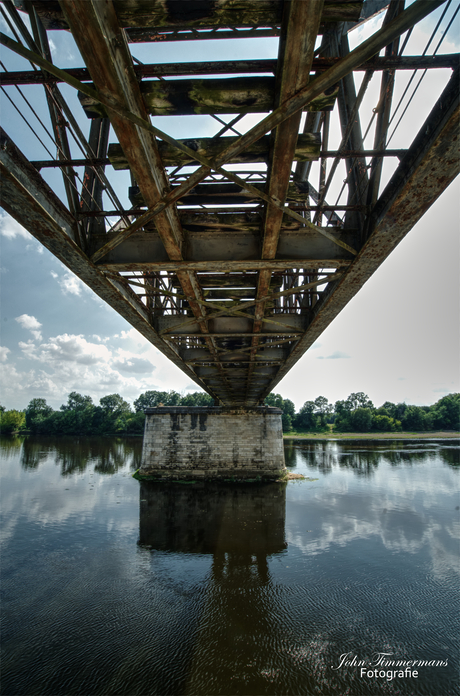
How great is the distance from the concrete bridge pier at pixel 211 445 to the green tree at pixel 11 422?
65823 mm

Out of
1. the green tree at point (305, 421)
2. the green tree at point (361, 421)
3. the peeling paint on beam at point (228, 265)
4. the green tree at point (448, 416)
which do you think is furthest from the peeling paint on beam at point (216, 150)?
the green tree at point (448, 416)

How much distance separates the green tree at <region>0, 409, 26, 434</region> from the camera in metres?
73.8

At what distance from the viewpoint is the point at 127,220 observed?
16.4 feet

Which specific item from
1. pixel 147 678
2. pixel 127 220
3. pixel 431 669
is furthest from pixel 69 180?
pixel 431 669

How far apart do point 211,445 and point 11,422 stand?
230 feet

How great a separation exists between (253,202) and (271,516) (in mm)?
16634

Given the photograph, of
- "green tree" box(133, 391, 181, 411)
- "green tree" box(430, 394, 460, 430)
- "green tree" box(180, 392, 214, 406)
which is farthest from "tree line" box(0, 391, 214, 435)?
"green tree" box(430, 394, 460, 430)

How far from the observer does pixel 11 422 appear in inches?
2938

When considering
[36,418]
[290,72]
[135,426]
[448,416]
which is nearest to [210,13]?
[290,72]

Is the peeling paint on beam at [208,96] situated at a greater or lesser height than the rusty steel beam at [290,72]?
greater

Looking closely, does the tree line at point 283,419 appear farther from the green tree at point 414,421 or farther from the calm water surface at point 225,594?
the calm water surface at point 225,594

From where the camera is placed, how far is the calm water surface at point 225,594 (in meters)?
7.14

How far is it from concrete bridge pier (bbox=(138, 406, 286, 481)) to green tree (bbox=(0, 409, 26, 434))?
216 ft

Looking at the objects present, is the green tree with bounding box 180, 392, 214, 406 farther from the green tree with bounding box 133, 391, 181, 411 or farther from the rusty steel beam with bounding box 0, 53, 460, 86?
the rusty steel beam with bounding box 0, 53, 460, 86
